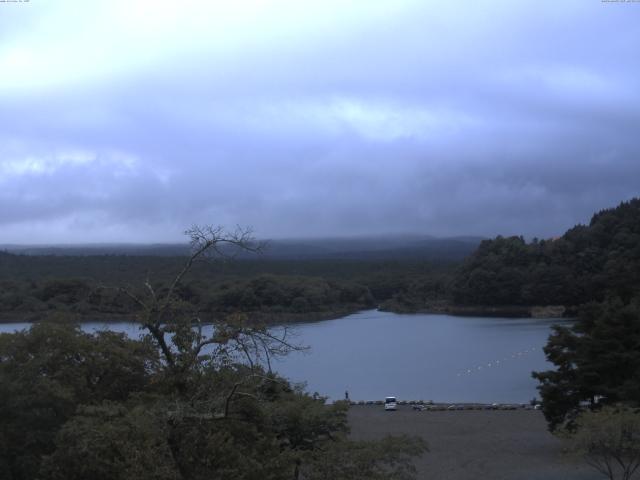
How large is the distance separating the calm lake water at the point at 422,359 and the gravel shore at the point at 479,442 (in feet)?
14.4

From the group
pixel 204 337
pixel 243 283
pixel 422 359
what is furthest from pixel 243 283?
pixel 204 337

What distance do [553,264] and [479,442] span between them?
5103 centimetres

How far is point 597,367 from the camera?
1934 centimetres

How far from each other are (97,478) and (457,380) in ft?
103

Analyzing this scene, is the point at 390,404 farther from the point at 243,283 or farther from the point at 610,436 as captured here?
the point at 243,283

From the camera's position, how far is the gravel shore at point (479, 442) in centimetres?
1850

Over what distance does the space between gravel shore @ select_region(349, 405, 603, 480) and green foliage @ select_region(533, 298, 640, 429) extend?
1372 millimetres

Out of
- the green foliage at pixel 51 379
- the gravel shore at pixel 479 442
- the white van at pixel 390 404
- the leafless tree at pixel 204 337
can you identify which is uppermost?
the leafless tree at pixel 204 337

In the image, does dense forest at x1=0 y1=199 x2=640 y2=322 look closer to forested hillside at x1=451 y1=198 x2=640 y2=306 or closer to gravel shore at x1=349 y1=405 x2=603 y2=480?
forested hillside at x1=451 y1=198 x2=640 y2=306

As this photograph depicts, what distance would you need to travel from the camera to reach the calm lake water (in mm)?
35375

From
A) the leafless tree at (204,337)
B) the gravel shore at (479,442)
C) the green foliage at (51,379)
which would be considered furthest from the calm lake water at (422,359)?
the leafless tree at (204,337)

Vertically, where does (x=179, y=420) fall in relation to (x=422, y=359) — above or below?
above

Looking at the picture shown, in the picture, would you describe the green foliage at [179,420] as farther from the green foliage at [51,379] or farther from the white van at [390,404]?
the white van at [390,404]

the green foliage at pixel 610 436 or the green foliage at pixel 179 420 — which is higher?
the green foliage at pixel 179 420
